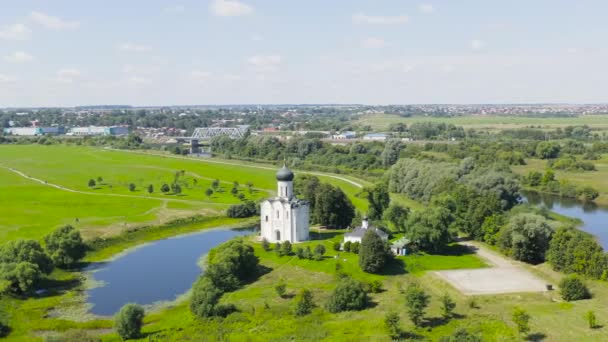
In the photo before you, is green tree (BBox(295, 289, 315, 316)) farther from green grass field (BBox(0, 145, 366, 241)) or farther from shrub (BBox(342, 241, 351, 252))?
green grass field (BBox(0, 145, 366, 241))

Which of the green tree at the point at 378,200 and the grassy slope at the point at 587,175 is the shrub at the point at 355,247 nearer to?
the green tree at the point at 378,200

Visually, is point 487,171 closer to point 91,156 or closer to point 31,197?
point 31,197

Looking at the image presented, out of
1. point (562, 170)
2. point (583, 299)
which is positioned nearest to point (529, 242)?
point (583, 299)

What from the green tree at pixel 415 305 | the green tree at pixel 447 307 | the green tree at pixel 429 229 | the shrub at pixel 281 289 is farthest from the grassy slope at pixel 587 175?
Result: the shrub at pixel 281 289

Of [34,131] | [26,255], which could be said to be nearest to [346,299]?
[26,255]

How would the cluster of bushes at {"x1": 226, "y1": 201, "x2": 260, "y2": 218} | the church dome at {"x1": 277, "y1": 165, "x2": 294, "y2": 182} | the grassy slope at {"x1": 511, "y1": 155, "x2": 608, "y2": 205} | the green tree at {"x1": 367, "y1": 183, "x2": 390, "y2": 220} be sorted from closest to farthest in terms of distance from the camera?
the church dome at {"x1": 277, "y1": 165, "x2": 294, "y2": 182} → the green tree at {"x1": 367, "y1": 183, "x2": 390, "y2": 220} → the cluster of bushes at {"x1": 226, "y1": 201, "x2": 260, "y2": 218} → the grassy slope at {"x1": 511, "y1": 155, "x2": 608, "y2": 205}

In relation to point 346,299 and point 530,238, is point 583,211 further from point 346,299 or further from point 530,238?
point 346,299

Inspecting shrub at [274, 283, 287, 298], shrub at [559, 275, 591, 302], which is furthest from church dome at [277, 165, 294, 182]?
shrub at [559, 275, 591, 302]
